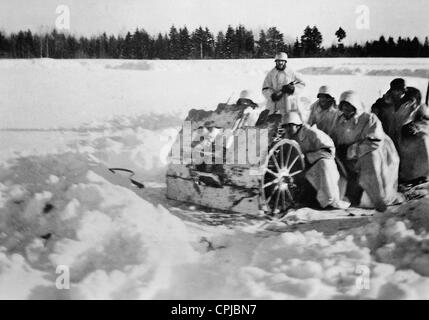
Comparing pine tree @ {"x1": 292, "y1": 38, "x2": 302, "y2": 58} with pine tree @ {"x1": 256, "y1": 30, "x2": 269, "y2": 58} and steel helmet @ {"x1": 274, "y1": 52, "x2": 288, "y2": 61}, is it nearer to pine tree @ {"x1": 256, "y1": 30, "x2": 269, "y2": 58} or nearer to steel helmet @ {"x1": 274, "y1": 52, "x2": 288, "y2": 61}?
steel helmet @ {"x1": 274, "y1": 52, "x2": 288, "y2": 61}

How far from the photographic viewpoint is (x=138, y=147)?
171 inches

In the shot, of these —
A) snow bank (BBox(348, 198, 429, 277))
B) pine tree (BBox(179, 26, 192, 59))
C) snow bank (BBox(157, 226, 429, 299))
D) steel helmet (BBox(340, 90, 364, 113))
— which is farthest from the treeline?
snow bank (BBox(157, 226, 429, 299))

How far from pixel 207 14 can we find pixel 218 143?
3.74ft

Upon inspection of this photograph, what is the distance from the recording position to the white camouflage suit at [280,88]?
4328 millimetres

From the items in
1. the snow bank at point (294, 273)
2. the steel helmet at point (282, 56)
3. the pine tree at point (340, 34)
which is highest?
the pine tree at point (340, 34)

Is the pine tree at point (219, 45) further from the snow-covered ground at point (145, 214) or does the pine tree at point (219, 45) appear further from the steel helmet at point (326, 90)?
the steel helmet at point (326, 90)

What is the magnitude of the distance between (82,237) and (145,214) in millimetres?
517

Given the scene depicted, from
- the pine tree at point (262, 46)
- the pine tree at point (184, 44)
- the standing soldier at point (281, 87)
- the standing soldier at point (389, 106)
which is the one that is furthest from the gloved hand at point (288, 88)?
the pine tree at point (184, 44)

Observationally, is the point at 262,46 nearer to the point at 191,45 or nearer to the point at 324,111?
the point at 191,45

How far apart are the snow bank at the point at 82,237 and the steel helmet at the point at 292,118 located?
49.8 inches

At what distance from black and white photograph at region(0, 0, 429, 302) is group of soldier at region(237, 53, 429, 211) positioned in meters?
0.01
